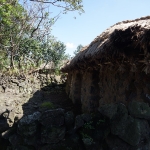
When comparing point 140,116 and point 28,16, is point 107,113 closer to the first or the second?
point 140,116

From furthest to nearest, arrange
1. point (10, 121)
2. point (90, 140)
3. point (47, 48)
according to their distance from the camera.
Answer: point (47, 48) → point (10, 121) → point (90, 140)

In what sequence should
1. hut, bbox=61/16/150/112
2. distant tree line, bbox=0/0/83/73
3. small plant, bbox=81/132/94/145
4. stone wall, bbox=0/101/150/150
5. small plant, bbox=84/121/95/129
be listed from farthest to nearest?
1. distant tree line, bbox=0/0/83/73
2. small plant, bbox=84/121/95/129
3. small plant, bbox=81/132/94/145
4. stone wall, bbox=0/101/150/150
5. hut, bbox=61/16/150/112

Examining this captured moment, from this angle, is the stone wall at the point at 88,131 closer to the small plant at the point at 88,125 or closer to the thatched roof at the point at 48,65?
the small plant at the point at 88,125

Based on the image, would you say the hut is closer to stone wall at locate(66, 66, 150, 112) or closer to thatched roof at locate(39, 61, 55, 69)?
stone wall at locate(66, 66, 150, 112)

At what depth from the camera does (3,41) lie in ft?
30.7

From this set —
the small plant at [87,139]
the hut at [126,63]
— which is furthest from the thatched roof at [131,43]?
the small plant at [87,139]

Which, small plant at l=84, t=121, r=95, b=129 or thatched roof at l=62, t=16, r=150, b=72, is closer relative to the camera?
thatched roof at l=62, t=16, r=150, b=72

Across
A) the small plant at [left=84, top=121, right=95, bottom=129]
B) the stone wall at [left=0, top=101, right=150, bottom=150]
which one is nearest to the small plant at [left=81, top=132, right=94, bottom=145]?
the stone wall at [left=0, top=101, right=150, bottom=150]

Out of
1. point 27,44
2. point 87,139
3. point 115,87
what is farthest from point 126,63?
point 27,44

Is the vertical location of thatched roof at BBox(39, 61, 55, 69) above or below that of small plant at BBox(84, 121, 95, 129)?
above

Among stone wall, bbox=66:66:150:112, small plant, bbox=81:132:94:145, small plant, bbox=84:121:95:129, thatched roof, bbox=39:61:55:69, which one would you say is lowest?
small plant, bbox=81:132:94:145

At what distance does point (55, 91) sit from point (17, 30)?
12.3ft

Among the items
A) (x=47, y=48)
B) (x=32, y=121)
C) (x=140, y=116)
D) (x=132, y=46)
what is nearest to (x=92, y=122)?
(x=140, y=116)

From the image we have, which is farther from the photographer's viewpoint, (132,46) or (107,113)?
(107,113)
